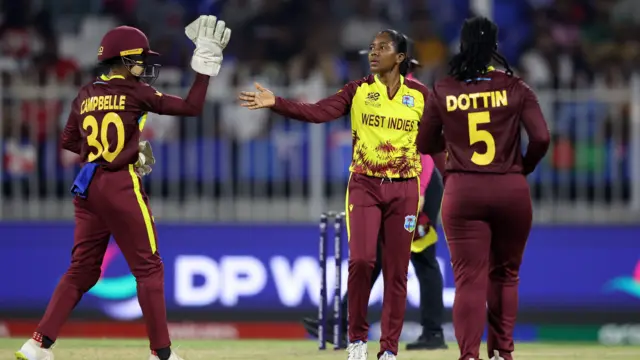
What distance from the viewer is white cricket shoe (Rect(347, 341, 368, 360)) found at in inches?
334

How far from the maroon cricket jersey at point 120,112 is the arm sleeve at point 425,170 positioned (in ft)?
6.56

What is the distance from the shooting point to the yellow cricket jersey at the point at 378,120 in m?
8.46

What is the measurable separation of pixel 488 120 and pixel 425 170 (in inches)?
81.7

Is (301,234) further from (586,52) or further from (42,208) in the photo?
(586,52)

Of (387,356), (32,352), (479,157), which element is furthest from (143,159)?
(479,157)

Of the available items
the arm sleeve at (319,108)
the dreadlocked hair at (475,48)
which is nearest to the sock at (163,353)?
the arm sleeve at (319,108)

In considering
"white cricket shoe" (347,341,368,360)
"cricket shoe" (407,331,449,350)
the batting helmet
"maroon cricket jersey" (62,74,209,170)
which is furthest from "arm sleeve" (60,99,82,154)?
"cricket shoe" (407,331,449,350)

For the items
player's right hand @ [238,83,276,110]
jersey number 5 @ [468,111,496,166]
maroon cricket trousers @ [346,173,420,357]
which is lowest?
maroon cricket trousers @ [346,173,420,357]

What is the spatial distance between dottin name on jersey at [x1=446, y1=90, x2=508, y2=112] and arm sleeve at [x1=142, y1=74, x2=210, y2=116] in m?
1.62

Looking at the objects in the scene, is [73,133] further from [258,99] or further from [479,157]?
[479,157]

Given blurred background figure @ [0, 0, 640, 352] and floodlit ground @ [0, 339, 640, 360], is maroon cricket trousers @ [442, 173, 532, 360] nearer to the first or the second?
floodlit ground @ [0, 339, 640, 360]

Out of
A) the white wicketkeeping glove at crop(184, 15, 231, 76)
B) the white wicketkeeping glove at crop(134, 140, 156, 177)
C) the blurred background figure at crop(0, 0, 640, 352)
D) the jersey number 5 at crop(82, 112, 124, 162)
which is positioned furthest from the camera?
the blurred background figure at crop(0, 0, 640, 352)

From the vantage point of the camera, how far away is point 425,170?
943cm

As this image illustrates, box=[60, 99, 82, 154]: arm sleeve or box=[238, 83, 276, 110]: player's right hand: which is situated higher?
box=[238, 83, 276, 110]: player's right hand
